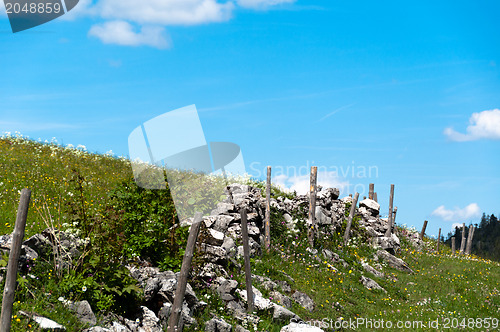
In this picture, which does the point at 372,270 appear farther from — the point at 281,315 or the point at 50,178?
the point at 50,178

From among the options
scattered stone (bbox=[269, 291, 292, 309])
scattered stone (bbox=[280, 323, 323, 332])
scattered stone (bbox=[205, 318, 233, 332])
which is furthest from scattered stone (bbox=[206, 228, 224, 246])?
scattered stone (bbox=[205, 318, 233, 332])

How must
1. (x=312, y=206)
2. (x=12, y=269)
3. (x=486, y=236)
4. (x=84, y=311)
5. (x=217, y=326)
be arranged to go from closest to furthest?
(x=12, y=269), (x=84, y=311), (x=217, y=326), (x=312, y=206), (x=486, y=236)

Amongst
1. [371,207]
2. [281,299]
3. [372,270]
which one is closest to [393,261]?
[372,270]

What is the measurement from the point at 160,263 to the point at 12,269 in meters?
3.96

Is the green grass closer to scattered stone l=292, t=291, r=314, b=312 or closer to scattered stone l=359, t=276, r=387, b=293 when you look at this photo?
scattered stone l=292, t=291, r=314, b=312

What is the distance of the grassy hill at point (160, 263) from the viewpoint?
860 centimetres

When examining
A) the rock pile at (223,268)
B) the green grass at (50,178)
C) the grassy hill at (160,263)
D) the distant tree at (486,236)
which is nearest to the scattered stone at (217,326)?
the rock pile at (223,268)

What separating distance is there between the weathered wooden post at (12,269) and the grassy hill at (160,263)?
22 cm

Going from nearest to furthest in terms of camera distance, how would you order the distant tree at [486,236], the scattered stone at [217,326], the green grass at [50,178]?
the scattered stone at [217,326] → the green grass at [50,178] → the distant tree at [486,236]

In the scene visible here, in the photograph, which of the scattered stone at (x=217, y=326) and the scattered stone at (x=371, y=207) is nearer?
the scattered stone at (x=217, y=326)

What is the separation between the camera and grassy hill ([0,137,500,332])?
8.60 metres

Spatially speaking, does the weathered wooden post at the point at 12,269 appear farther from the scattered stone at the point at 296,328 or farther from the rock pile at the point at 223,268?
the scattered stone at the point at 296,328

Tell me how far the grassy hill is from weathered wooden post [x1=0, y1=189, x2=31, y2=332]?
0.22 meters

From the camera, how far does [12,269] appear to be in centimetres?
719
